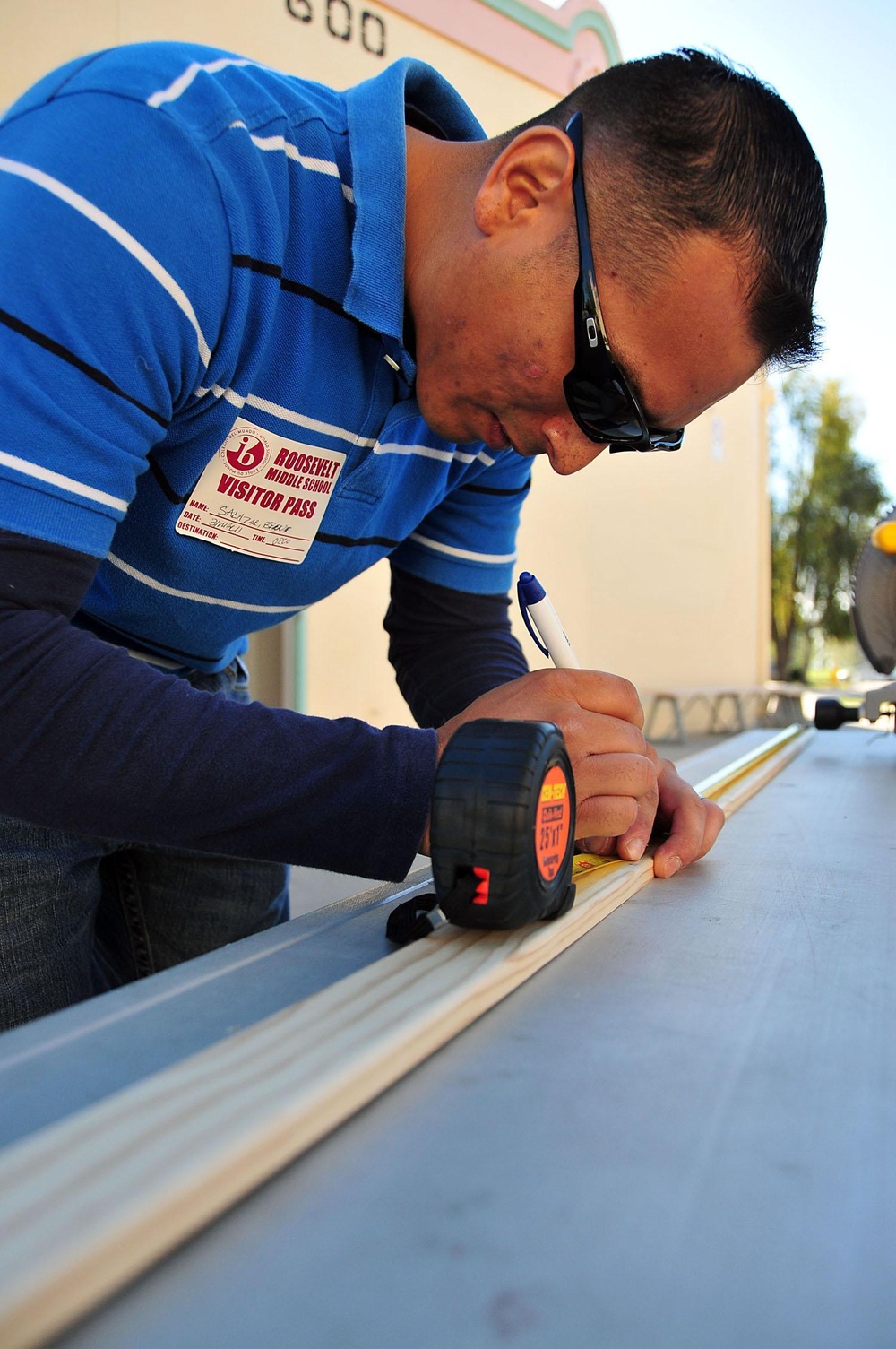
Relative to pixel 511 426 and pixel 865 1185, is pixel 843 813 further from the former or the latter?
pixel 865 1185

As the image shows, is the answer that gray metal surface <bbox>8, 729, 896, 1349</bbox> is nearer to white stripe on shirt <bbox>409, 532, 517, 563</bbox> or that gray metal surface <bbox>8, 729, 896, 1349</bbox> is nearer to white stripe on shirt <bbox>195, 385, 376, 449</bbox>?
white stripe on shirt <bbox>195, 385, 376, 449</bbox>

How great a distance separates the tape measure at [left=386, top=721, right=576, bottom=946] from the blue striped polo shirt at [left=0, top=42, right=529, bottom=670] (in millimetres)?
391

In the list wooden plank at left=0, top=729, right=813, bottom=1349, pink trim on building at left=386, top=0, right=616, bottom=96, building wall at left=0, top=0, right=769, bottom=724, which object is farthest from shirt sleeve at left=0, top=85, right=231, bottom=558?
Result: pink trim on building at left=386, top=0, right=616, bottom=96

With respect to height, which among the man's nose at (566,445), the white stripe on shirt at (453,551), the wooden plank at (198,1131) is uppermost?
the man's nose at (566,445)

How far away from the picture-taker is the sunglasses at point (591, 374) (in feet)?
3.30

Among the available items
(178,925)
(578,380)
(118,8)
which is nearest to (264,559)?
(578,380)

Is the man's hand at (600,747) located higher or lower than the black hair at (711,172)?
lower

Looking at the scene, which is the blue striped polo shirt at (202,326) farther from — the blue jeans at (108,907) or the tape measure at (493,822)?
the tape measure at (493,822)

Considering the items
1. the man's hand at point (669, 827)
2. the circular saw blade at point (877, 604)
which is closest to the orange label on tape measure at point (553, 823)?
the man's hand at point (669, 827)

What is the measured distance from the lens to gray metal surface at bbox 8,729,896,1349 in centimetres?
33

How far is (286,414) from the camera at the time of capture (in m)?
1.07

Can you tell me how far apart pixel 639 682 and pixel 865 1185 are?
26.4 feet

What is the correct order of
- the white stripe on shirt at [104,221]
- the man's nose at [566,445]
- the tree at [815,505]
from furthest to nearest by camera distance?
the tree at [815,505] < the man's nose at [566,445] < the white stripe on shirt at [104,221]

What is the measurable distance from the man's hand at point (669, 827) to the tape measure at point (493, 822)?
33 centimetres
